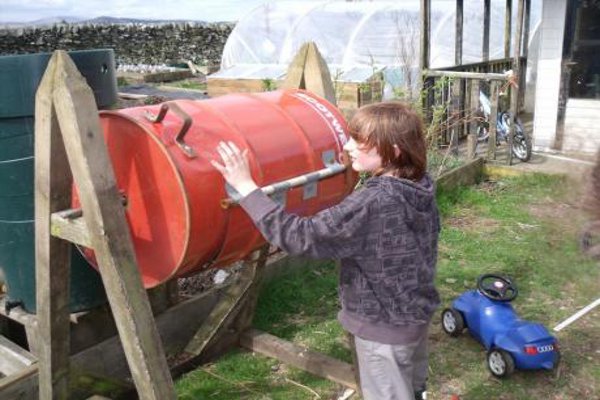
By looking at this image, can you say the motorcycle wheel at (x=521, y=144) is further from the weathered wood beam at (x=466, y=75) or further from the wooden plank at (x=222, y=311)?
the wooden plank at (x=222, y=311)

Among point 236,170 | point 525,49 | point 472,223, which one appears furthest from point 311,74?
point 525,49

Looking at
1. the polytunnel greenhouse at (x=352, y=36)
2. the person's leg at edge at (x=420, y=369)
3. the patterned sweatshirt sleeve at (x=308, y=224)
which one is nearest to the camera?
the patterned sweatshirt sleeve at (x=308, y=224)

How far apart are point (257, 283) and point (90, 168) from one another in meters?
1.77

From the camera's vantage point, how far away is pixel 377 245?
2.30m

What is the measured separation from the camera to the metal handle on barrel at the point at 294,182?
8.11 feet

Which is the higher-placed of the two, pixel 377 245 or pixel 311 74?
pixel 311 74

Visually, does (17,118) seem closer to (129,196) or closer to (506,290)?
(129,196)

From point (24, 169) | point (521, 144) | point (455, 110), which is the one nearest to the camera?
point (24, 169)

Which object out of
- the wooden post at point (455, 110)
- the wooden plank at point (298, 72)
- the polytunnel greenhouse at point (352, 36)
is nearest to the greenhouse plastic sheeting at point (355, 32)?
the polytunnel greenhouse at point (352, 36)

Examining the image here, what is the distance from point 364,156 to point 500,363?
6.16 ft

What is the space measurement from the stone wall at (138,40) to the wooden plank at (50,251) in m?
20.2

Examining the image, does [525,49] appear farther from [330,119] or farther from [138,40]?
[138,40]

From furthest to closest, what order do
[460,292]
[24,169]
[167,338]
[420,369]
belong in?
[460,292] < [167,338] < [24,169] < [420,369]

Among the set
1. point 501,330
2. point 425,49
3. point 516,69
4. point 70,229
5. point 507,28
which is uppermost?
point 70,229
